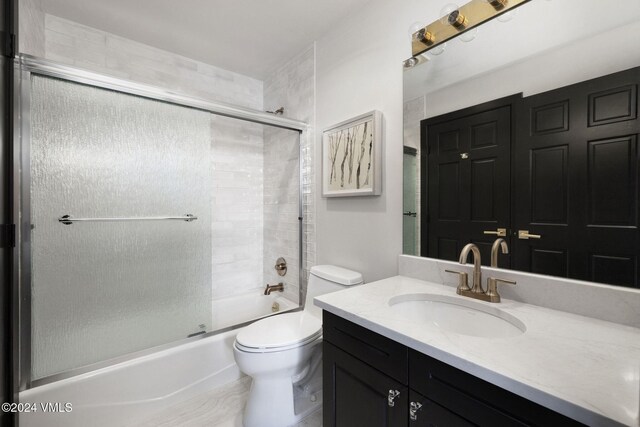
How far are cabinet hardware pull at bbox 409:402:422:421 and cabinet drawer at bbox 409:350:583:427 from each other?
1.7 inches

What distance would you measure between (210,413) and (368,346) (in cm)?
127


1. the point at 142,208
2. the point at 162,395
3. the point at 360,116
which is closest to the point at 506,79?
the point at 360,116

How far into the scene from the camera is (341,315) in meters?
0.98

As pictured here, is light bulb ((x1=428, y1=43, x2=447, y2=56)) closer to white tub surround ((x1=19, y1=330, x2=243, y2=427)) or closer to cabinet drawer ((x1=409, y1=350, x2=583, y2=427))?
cabinet drawer ((x1=409, y1=350, x2=583, y2=427))

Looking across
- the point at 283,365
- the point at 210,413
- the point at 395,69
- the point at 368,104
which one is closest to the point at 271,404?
the point at 283,365

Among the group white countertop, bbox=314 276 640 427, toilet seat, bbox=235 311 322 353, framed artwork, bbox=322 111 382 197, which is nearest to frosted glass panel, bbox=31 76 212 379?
toilet seat, bbox=235 311 322 353

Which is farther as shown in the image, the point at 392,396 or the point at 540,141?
the point at 540,141

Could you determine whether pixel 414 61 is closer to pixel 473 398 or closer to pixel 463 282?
pixel 463 282

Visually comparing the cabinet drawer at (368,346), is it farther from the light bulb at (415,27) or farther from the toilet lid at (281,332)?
the light bulb at (415,27)

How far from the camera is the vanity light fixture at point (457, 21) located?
43.5 inches

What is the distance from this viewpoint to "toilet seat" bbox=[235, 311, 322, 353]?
1.31 metres

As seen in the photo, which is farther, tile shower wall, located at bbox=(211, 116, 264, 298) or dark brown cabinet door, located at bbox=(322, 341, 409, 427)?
tile shower wall, located at bbox=(211, 116, 264, 298)

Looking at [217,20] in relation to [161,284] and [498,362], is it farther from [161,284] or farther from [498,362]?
[498,362]

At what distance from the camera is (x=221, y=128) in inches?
97.6
